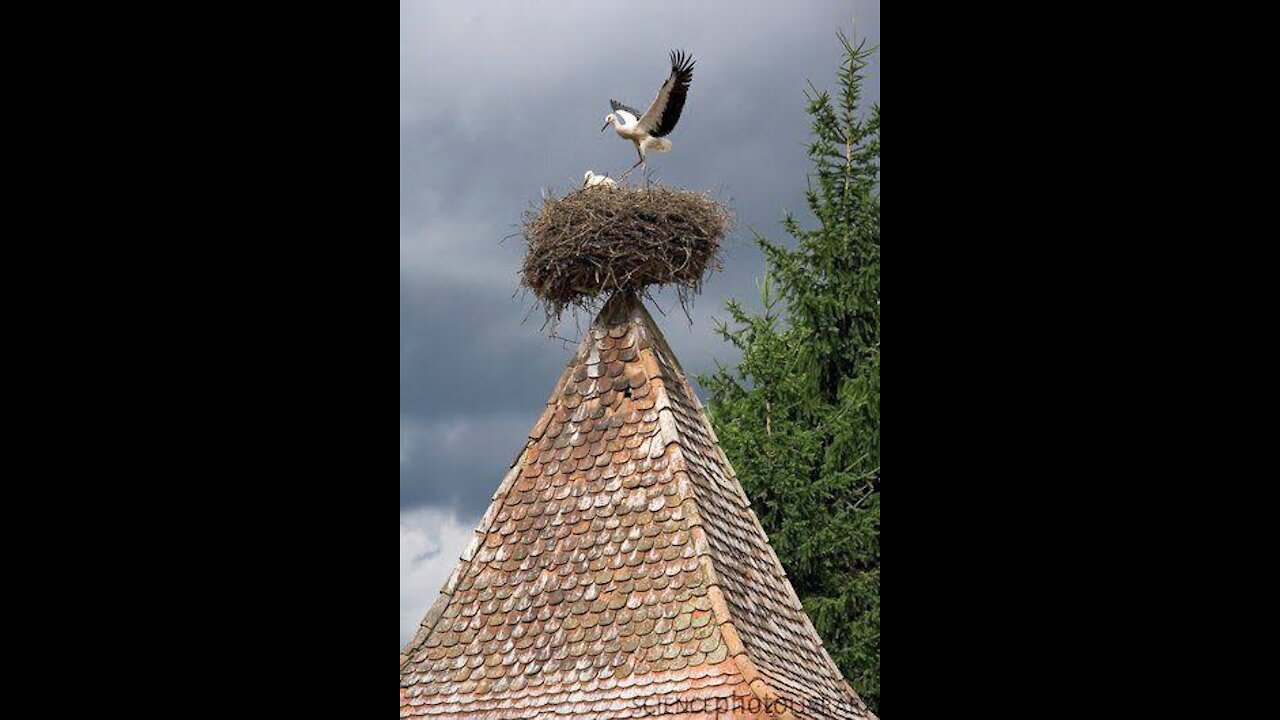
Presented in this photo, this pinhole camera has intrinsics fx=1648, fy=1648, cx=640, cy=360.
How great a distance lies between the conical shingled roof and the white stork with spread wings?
61.5 inches

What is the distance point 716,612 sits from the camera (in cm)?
1091

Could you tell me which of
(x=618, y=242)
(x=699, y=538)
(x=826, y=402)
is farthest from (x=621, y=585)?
(x=826, y=402)

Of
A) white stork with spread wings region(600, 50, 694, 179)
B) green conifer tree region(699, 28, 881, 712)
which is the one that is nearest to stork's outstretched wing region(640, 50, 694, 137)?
white stork with spread wings region(600, 50, 694, 179)

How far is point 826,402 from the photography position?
72.8 feet

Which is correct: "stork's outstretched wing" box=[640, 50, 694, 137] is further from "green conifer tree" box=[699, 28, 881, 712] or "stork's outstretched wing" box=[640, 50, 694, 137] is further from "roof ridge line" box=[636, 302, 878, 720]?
"green conifer tree" box=[699, 28, 881, 712]

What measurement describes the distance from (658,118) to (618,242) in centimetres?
154

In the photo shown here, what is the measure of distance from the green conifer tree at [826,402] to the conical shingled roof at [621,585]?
23.9 ft

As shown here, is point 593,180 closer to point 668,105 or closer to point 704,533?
point 668,105

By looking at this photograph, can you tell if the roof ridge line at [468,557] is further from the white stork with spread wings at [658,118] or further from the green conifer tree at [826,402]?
the green conifer tree at [826,402]

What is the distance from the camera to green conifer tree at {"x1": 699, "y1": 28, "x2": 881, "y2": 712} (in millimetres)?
19938

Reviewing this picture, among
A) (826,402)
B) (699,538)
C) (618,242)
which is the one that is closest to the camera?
(699,538)

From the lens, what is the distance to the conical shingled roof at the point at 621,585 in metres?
10.9

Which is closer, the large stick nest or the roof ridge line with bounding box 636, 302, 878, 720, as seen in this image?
the roof ridge line with bounding box 636, 302, 878, 720
